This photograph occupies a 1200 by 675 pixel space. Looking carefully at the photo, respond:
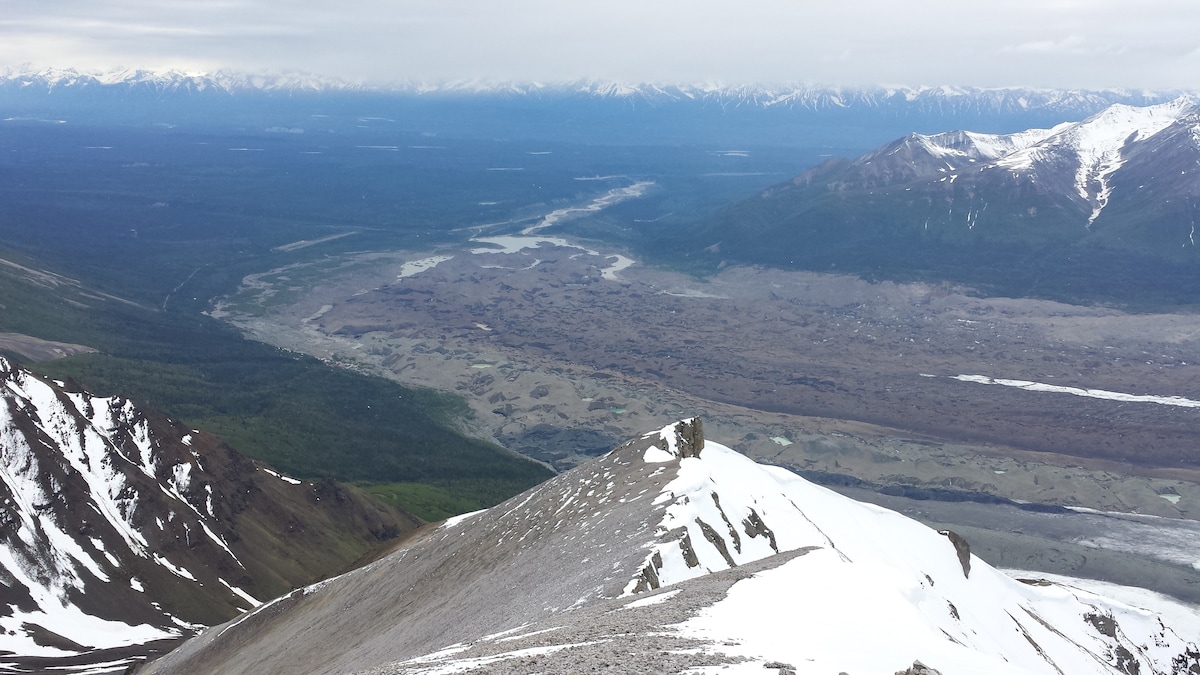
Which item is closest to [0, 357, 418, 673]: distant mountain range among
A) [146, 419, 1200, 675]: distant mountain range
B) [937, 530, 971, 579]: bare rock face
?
[146, 419, 1200, 675]: distant mountain range

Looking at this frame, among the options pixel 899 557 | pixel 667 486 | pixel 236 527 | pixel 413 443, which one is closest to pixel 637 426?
pixel 413 443

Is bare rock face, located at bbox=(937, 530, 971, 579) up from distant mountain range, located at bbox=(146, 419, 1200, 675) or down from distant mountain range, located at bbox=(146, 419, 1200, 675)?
down

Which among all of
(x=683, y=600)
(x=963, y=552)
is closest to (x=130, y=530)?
(x=963, y=552)

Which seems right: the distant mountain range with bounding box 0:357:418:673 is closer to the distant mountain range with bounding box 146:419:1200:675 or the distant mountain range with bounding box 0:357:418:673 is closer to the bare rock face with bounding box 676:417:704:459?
the distant mountain range with bounding box 146:419:1200:675

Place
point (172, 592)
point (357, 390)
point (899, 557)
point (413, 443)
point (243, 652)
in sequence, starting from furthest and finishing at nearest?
point (357, 390) < point (413, 443) < point (172, 592) < point (899, 557) < point (243, 652)

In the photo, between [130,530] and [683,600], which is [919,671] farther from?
[130,530]

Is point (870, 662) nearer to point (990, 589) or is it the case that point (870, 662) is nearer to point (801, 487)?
point (801, 487)
